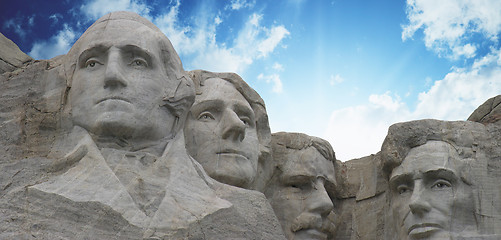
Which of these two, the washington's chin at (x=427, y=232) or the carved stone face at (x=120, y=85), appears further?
the washington's chin at (x=427, y=232)

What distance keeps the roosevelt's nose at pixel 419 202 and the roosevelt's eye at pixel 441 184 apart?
12 cm

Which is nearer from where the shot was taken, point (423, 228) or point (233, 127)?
point (233, 127)

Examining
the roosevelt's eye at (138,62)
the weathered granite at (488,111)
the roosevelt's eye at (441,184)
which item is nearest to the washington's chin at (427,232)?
the roosevelt's eye at (441,184)

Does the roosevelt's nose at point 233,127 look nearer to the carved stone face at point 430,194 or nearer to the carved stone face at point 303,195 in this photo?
the carved stone face at point 303,195

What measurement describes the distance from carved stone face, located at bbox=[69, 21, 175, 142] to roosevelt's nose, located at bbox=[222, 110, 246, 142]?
108cm

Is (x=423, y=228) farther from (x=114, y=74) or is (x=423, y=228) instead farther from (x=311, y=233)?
(x=114, y=74)

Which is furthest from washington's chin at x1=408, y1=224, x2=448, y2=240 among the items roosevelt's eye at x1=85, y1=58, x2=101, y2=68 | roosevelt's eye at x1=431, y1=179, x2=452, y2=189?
roosevelt's eye at x1=85, y1=58, x2=101, y2=68

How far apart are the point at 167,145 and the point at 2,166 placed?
1438 millimetres

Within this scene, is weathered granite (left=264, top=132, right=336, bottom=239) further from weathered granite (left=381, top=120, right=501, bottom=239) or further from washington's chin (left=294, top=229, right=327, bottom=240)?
weathered granite (left=381, top=120, right=501, bottom=239)

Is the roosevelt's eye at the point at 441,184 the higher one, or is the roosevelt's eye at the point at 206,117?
the roosevelt's eye at the point at 206,117

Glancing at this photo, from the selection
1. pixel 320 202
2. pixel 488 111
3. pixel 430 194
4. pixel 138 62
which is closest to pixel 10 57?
pixel 138 62

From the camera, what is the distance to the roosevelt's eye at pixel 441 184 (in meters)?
9.32

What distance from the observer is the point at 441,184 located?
9359 millimetres

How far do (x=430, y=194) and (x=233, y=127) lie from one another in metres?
2.21
